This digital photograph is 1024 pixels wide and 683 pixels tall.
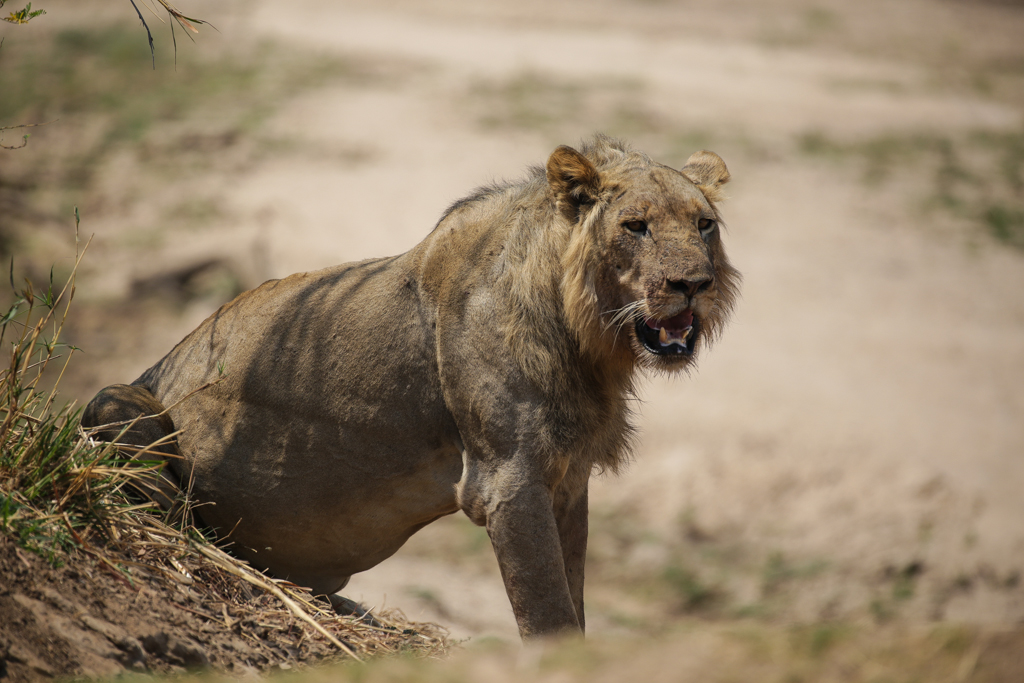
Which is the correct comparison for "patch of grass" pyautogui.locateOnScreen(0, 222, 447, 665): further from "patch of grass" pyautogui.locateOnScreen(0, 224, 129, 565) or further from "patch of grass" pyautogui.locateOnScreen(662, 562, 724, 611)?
"patch of grass" pyautogui.locateOnScreen(662, 562, 724, 611)

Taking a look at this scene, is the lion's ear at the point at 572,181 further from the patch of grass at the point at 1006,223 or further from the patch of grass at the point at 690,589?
the patch of grass at the point at 1006,223

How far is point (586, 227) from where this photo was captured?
4.07 m

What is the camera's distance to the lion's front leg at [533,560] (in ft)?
13.0

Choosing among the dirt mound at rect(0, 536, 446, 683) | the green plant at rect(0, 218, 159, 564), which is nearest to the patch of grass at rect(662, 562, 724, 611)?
the dirt mound at rect(0, 536, 446, 683)

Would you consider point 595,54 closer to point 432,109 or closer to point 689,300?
point 432,109

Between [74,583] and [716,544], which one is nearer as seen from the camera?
[74,583]

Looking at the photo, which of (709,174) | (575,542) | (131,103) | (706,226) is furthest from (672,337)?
(131,103)

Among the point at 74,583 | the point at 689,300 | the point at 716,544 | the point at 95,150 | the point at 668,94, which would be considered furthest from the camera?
the point at 668,94

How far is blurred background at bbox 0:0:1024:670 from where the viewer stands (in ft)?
28.9

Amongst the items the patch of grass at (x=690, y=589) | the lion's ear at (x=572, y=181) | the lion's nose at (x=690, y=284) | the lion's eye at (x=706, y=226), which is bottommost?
the patch of grass at (x=690, y=589)

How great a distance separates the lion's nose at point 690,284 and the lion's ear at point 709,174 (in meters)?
0.80

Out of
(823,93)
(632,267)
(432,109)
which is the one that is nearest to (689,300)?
(632,267)

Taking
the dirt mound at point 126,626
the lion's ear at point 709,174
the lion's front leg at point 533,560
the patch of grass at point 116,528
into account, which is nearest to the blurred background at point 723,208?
the lion's front leg at point 533,560

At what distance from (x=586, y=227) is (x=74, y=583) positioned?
2.59m
